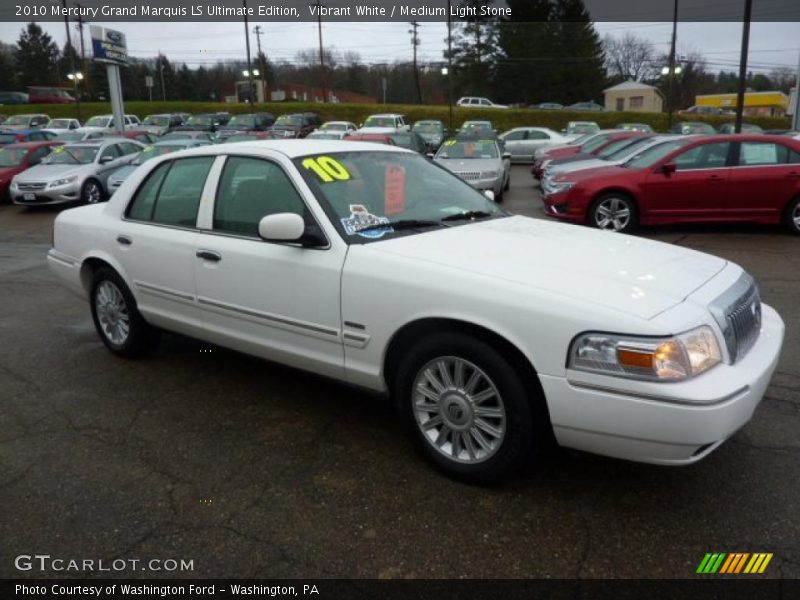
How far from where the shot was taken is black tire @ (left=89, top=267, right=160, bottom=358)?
4.71 meters

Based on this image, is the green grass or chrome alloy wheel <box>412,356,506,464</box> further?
the green grass

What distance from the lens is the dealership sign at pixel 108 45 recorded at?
24.2m

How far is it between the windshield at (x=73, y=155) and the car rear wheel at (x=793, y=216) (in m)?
14.0

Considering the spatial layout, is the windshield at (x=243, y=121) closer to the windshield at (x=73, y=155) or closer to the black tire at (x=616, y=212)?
the windshield at (x=73, y=155)

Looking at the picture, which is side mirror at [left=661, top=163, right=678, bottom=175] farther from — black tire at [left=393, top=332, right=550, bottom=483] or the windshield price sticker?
black tire at [left=393, top=332, right=550, bottom=483]

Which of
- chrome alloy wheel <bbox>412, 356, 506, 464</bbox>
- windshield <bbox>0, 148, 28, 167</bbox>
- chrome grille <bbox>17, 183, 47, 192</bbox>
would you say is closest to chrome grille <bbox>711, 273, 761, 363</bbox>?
chrome alloy wheel <bbox>412, 356, 506, 464</bbox>

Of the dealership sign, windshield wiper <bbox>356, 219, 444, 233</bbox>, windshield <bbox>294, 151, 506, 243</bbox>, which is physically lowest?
windshield wiper <bbox>356, 219, 444, 233</bbox>

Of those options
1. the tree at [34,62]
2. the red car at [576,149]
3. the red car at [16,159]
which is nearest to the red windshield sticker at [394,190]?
the red car at [576,149]

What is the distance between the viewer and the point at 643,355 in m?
2.56

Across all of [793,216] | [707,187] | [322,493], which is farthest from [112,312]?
[793,216]

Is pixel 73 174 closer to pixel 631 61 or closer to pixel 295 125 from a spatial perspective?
pixel 295 125

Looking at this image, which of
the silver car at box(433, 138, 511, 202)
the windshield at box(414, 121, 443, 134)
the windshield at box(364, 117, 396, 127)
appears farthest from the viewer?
the windshield at box(364, 117, 396, 127)

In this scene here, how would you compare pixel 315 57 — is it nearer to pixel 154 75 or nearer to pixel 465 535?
pixel 154 75

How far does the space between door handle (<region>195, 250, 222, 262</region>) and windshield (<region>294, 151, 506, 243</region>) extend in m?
0.74
